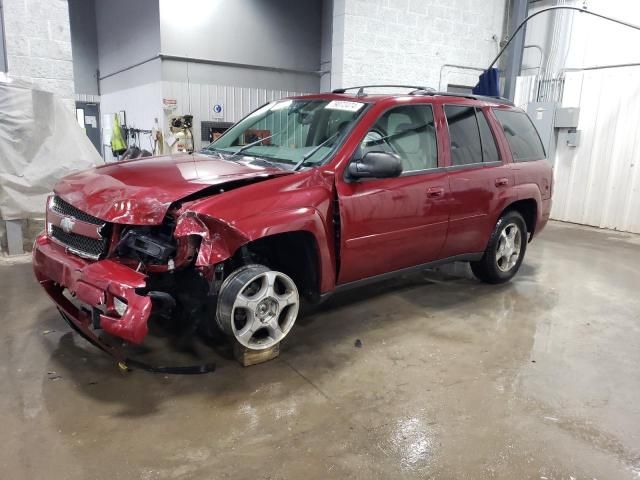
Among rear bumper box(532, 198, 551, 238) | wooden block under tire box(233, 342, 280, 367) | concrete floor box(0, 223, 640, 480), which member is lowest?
concrete floor box(0, 223, 640, 480)

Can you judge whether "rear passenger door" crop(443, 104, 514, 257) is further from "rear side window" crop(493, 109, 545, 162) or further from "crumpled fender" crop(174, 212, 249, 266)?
"crumpled fender" crop(174, 212, 249, 266)

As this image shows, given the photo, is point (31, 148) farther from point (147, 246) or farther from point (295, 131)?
point (147, 246)

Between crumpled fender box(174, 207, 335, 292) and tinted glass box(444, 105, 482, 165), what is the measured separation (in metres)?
1.52

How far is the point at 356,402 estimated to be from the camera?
8.94 feet

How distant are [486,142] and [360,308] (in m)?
1.77

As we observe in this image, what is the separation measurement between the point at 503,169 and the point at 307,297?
219 cm

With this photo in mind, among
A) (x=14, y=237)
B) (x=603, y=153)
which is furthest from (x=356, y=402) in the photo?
(x=603, y=153)

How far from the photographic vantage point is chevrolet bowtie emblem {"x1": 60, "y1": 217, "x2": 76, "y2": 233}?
287 centimetres

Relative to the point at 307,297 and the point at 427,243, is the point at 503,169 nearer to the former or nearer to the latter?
the point at 427,243

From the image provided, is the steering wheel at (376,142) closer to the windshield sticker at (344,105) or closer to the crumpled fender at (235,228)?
the windshield sticker at (344,105)

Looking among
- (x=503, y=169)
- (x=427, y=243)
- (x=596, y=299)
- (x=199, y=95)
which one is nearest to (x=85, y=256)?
(x=427, y=243)

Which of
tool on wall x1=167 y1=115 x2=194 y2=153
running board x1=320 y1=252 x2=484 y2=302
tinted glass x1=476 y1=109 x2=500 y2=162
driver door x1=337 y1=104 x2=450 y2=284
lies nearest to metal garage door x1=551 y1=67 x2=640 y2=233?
tinted glass x1=476 y1=109 x2=500 y2=162

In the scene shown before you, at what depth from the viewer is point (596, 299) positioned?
15.0ft

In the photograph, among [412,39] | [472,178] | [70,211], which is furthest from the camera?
[412,39]
